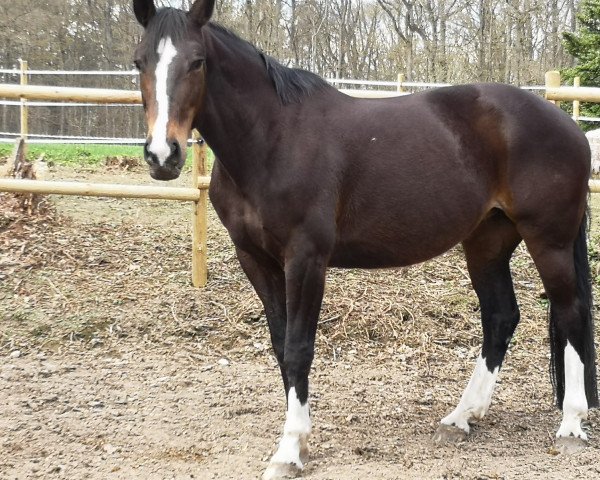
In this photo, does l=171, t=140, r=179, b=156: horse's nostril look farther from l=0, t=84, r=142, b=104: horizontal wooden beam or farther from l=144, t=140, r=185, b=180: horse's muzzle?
l=0, t=84, r=142, b=104: horizontal wooden beam

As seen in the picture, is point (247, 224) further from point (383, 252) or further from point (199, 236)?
point (199, 236)

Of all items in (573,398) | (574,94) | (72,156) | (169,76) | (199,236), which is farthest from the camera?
(72,156)

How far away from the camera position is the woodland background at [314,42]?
2106cm

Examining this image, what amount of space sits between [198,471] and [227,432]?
1.62 feet

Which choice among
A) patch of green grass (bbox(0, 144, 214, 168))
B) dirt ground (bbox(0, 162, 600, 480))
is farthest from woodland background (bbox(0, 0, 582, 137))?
dirt ground (bbox(0, 162, 600, 480))

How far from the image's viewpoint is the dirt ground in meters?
2.92

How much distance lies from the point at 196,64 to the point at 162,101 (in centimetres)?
24

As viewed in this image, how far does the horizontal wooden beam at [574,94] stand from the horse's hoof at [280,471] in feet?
10.7

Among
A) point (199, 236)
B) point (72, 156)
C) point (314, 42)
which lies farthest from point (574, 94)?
point (314, 42)

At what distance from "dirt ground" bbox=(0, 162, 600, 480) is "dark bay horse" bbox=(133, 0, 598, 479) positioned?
28 cm

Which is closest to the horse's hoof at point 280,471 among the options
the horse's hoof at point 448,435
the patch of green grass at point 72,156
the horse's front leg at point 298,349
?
the horse's front leg at point 298,349

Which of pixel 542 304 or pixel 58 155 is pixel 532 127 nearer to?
pixel 542 304

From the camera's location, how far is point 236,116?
110 inches

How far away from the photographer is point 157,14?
251 centimetres
